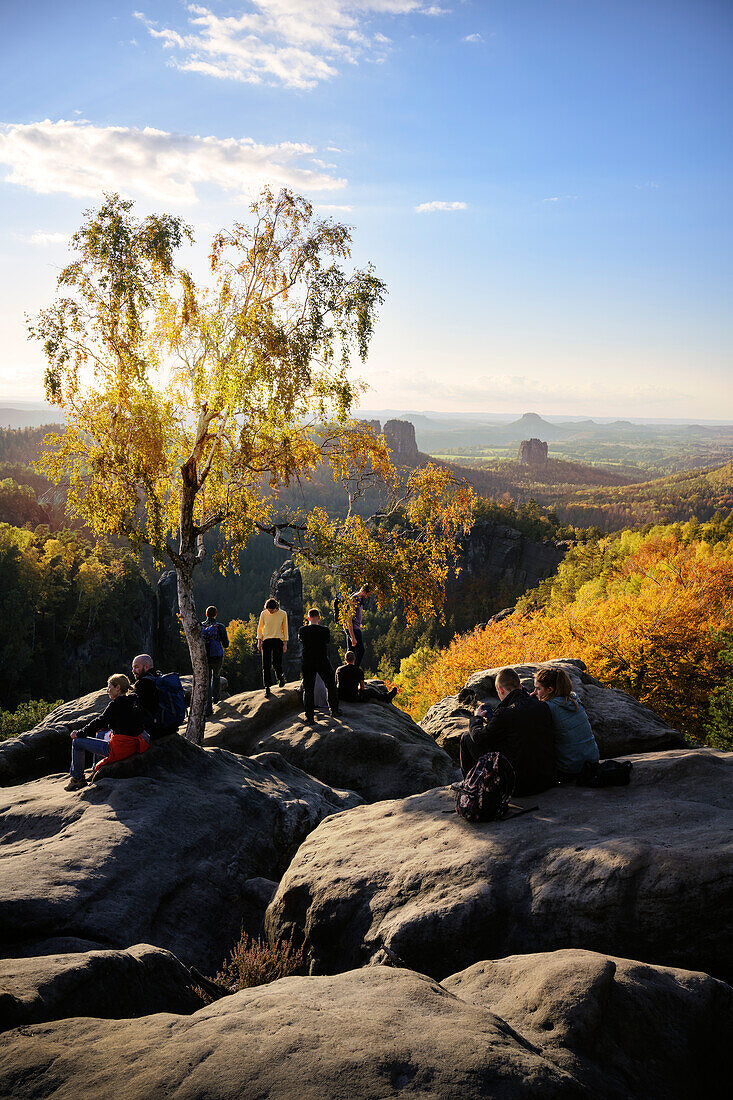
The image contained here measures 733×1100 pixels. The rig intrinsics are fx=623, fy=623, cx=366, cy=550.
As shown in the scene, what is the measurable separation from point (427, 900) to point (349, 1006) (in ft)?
7.21

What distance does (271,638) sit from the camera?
17.4m

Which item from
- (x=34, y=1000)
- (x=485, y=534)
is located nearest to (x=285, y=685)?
(x=34, y=1000)

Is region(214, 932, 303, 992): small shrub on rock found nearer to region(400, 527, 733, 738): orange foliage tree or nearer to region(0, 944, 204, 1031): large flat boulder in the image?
region(0, 944, 204, 1031): large flat boulder

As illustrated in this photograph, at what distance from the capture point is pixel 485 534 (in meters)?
112

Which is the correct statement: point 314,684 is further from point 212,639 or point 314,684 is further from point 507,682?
point 507,682

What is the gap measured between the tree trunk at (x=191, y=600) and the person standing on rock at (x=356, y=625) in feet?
14.6

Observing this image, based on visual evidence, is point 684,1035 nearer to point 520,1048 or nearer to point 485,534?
point 520,1048

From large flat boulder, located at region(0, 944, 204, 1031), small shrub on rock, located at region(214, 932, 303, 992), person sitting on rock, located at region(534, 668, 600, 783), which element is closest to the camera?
large flat boulder, located at region(0, 944, 204, 1031)

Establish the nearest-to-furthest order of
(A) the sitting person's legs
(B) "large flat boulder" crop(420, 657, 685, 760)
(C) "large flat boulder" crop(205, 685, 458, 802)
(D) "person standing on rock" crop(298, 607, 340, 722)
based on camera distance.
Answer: (A) the sitting person's legs, (B) "large flat boulder" crop(420, 657, 685, 760), (C) "large flat boulder" crop(205, 685, 458, 802), (D) "person standing on rock" crop(298, 607, 340, 722)

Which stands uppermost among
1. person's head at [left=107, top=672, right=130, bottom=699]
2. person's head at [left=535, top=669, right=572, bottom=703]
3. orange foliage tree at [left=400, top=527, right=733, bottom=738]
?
person's head at [left=535, top=669, right=572, bottom=703]

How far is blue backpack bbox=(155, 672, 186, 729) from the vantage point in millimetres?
10148

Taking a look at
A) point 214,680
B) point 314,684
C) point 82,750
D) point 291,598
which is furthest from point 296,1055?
point 291,598

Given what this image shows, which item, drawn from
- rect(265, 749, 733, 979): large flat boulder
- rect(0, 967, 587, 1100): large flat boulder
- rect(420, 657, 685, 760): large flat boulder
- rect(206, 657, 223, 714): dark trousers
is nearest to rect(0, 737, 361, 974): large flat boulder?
rect(265, 749, 733, 979): large flat boulder

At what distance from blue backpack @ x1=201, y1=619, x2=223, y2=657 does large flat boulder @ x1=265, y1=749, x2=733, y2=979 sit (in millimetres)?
10935
